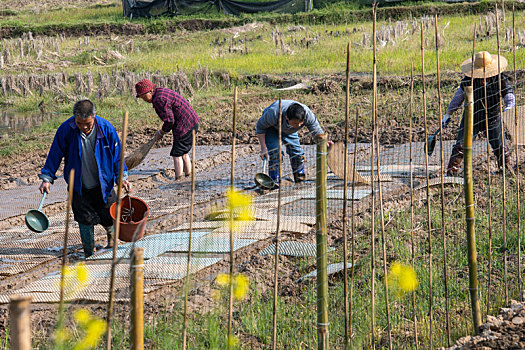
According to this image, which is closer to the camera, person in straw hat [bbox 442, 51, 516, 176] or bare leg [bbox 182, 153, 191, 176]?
person in straw hat [bbox 442, 51, 516, 176]

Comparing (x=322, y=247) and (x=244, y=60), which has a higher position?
(x=244, y=60)

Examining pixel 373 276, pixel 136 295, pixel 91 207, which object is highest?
pixel 136 295

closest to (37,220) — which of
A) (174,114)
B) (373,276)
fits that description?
(174,114)

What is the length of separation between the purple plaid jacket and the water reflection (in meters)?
5.14

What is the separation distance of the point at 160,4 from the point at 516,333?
26386 mm

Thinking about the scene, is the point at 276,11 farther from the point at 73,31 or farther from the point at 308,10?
the point at 73,31

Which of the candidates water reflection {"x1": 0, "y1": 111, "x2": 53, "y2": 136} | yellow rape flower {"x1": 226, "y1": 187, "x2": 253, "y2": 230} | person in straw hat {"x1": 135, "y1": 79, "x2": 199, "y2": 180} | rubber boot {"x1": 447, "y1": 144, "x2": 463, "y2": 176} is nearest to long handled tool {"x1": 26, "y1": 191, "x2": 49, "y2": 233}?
yellow rape flower {"x1": 226, "y1": 187, "x2": 253, "y2": 230}

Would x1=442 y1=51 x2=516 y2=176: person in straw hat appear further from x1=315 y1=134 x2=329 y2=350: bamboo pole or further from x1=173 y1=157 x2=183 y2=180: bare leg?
x1=315 y1=134 x2=329 y2=350: bamboo pole

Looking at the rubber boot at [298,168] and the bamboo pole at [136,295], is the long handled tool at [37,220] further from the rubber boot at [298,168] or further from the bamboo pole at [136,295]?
the bamboo pole at [136,295]

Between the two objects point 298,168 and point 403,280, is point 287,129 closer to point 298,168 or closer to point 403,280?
point 298,168

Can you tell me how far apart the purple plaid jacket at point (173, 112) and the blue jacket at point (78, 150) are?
2.12m

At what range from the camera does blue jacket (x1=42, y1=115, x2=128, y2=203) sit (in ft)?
17.1

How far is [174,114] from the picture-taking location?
764 centimetres

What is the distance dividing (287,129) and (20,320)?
546 centimetres
